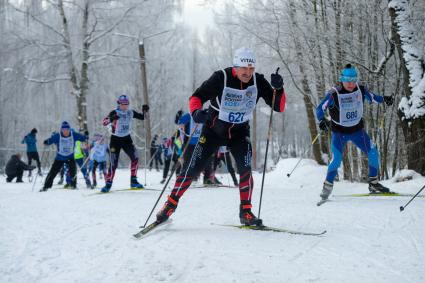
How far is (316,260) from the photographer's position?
3.09m

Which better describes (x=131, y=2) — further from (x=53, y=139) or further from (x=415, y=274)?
(x=415, y=274)

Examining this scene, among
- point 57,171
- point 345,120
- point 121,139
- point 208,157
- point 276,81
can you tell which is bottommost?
point 57,171

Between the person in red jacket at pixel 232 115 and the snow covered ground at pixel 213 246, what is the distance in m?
0.46

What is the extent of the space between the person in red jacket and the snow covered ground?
456 millimetres

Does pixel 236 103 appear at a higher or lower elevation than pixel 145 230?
higher

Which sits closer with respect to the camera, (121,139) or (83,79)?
(121,139)

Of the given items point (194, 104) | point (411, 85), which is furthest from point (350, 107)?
Answer: point (194, 104)

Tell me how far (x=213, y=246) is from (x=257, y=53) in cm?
1042

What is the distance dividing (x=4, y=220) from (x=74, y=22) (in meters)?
14.7

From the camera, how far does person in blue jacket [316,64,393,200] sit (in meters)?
6.62

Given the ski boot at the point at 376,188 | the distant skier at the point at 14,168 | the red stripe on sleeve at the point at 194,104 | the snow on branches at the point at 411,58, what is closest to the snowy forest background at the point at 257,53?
the snow on branches at the point at 411,58

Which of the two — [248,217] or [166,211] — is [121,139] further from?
[248,217]

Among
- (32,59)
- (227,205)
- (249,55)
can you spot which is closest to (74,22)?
(32,59)

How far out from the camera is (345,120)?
6.68m
